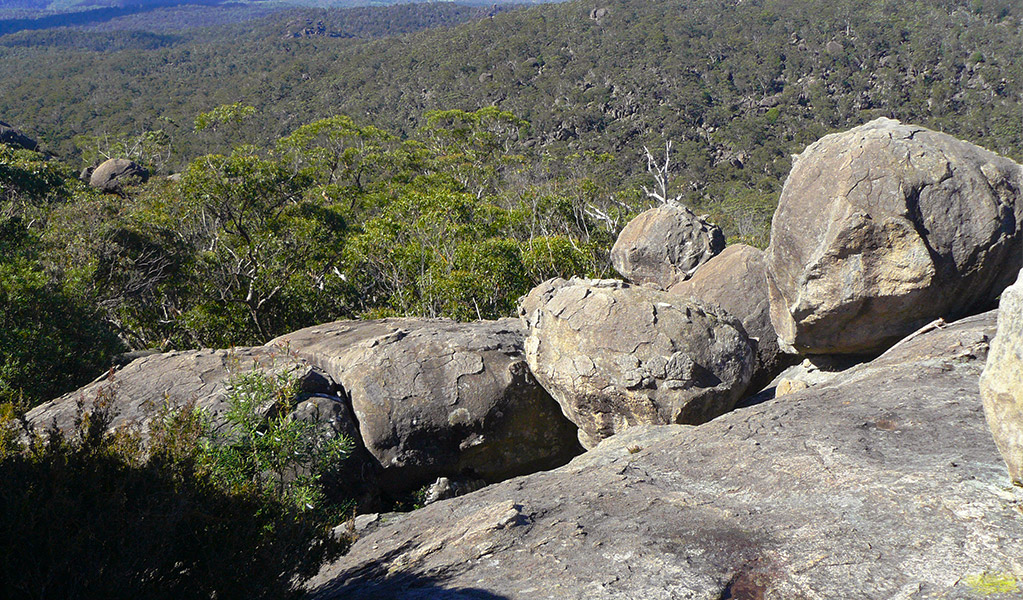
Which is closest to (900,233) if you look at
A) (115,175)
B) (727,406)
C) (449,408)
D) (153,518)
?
(727,406)

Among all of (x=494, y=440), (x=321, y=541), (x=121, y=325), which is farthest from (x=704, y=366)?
(x=121, y=325)

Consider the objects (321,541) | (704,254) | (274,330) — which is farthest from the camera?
(274,330)

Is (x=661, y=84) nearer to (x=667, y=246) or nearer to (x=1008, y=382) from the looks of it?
(x=667, y=246)

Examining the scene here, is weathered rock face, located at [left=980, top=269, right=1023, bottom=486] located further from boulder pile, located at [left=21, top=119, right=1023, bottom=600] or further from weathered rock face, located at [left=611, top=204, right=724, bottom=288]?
weathered rock face, located at [left=611, top=204, right=724, bottom=288]

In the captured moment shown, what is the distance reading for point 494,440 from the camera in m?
8.78

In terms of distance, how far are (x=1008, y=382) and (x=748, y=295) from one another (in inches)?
245

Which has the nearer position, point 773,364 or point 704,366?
point 704,366

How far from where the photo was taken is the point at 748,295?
977cm

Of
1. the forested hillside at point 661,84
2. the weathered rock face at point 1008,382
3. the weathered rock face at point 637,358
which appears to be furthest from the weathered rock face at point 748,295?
the forested hillside at point 661,84

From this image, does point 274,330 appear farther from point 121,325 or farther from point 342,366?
point 342,366

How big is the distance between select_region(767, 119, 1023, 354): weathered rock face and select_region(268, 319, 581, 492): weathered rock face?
3.66m

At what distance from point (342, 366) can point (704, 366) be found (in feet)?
15.7

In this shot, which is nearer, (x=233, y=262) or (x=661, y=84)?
(x=233, y=262)

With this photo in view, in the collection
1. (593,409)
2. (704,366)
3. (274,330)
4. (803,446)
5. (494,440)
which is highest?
(803,446)
